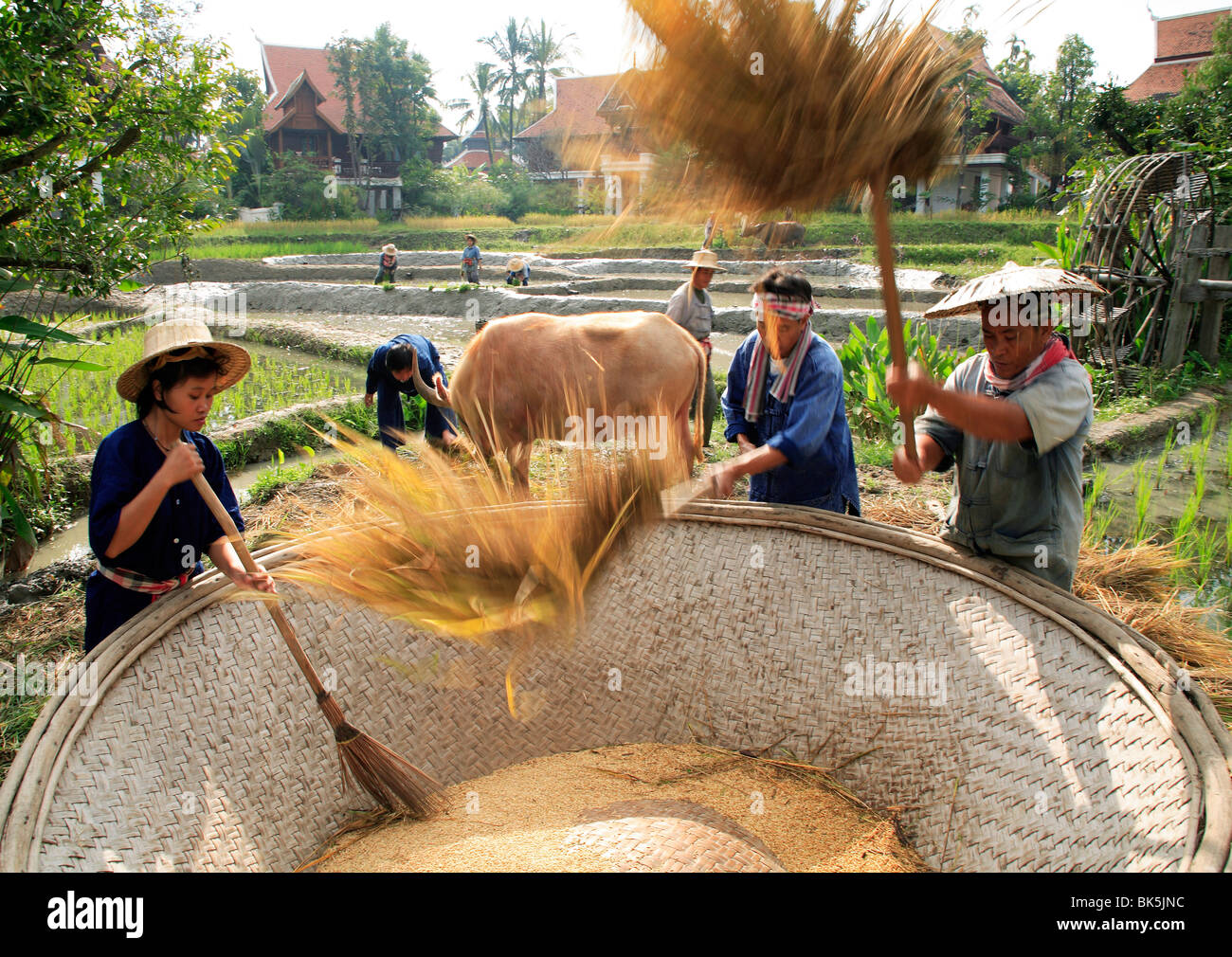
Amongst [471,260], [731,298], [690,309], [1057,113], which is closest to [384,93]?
[471,260]

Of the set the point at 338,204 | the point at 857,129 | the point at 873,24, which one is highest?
the point at 338,204

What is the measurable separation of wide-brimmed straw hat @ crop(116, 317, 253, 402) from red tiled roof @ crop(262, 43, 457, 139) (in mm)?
31050

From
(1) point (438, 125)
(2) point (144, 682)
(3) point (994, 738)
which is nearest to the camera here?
(2) point (144, 682)

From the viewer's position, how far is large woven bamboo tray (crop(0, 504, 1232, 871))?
157cm

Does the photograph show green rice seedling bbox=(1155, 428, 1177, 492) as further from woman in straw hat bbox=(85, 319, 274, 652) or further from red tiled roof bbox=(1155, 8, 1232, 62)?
red tiled roof bbox=(1155, 8, 1232, 62)

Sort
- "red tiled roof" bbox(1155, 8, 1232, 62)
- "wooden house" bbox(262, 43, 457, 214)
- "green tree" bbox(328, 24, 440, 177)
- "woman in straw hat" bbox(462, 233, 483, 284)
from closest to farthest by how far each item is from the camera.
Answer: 1. "woman in straw hat" bbox(462, 233, 483, 284)
2. "red tiled roof" bbox(1155, 8, 1232, 62)
3. "green tree" bbox(328, 24, 440, 177)
4. "wooden house" bbox(262, 43, 457, 214)

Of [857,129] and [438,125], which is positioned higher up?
[438,125]

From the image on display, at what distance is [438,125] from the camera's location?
103 feet

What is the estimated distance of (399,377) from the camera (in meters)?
4.42

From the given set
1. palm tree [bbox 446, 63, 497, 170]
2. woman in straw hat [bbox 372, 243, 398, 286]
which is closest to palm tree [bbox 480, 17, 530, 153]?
palm tree [bbox 446, 63, 497, 170]

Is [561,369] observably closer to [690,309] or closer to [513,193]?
[690,309]

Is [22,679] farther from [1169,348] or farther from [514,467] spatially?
[1169,348]

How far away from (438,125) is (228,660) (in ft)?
109

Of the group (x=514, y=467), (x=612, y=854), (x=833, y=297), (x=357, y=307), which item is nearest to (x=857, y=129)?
(x=514, y=467)
